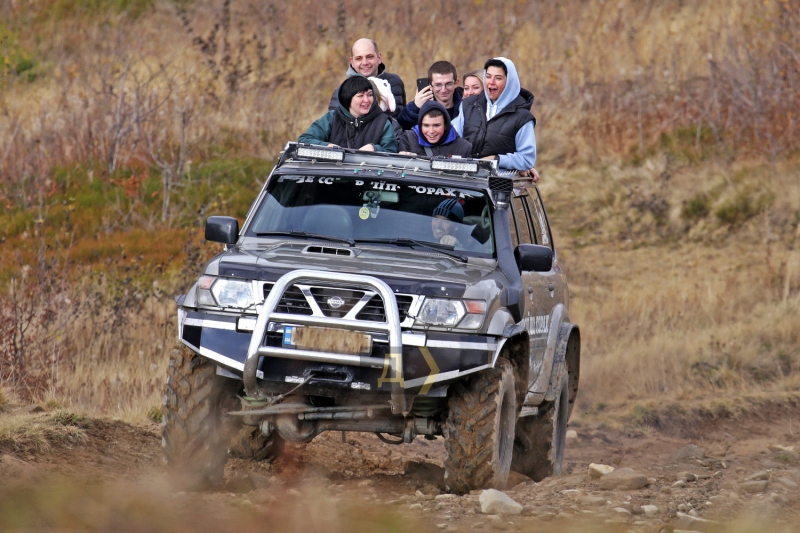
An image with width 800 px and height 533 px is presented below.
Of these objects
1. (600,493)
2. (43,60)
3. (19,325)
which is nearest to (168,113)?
(43,60)

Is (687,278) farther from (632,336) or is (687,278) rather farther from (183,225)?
(183,225)

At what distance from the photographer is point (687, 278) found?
712 inches

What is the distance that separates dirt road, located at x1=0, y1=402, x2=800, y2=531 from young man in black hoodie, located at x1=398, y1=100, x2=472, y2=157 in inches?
91.1

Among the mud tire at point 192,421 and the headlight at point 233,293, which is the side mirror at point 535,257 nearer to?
the headlight at point 233,293

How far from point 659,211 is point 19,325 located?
40.2 ft

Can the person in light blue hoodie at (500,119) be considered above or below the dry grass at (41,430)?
above

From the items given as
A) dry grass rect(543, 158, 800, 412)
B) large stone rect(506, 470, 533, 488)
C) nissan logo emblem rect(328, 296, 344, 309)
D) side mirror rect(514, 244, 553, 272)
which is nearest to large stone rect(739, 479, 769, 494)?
large stone rect(506, 470, 533, 488)

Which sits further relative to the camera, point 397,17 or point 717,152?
point 397,17

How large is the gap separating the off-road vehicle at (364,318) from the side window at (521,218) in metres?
0.29

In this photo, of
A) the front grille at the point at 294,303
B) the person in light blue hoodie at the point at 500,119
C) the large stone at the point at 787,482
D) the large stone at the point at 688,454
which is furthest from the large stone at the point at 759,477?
the person in light blue hoodie at the point at 500,119

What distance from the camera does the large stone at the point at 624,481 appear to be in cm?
726

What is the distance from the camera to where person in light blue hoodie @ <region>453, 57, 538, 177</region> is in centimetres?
994

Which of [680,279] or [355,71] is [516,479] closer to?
[355,71]

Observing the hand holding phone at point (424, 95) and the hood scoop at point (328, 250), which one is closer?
the hood scoop at point (328, 250)
